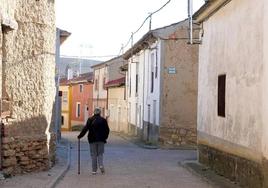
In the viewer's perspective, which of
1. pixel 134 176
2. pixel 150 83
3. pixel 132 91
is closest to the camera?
pixel 134 176

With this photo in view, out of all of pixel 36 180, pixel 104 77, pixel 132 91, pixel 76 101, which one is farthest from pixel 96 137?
pixel 76 101

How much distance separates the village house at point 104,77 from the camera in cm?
5669

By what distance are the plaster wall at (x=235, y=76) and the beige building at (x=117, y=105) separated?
29.2 metres

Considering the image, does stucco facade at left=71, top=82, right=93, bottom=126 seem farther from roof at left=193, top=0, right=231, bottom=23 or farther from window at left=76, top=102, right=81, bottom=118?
roof at left=193, top=0, right=231, bottom=23

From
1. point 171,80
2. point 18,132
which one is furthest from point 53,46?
point 171,80

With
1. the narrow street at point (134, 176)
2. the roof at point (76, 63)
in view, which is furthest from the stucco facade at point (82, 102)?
the narrow street at point (134, 176)

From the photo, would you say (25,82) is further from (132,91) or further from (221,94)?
(132,91)

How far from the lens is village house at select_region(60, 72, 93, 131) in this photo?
66000 millimetres

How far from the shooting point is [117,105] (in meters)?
51.4

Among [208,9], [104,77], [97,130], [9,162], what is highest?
[208,9]

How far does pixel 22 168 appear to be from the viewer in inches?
563

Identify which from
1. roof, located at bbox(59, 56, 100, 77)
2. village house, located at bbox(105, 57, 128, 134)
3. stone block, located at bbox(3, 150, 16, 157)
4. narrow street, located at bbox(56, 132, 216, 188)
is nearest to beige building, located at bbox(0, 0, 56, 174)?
stone block, located at bbox(3, 150, 16, 157)

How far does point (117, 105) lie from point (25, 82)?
122ft

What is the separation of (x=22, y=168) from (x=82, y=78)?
5471 centimetres
